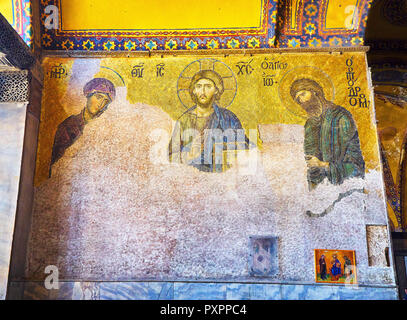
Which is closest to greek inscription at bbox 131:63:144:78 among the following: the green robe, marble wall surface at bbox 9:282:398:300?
the green robe

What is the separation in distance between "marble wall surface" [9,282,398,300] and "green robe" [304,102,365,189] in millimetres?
1373

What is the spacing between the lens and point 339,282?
486cm

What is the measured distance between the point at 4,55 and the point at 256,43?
346cm

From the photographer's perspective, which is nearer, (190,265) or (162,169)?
(190,265)

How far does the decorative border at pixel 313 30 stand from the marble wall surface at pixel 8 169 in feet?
12.7

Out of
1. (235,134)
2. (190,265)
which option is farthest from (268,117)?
(190,265)

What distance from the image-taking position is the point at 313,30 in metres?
5.75

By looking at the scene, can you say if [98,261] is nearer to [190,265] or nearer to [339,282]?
[190,265]

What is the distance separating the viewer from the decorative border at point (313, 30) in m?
5.68

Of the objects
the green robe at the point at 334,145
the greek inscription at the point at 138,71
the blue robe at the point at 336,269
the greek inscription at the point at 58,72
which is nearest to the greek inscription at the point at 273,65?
the green robe at the point at 334,145

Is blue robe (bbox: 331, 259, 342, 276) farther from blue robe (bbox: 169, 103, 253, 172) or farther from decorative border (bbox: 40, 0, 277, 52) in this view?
decorative border (bbox: 40, 0, 277, 52)

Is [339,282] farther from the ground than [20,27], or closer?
closer

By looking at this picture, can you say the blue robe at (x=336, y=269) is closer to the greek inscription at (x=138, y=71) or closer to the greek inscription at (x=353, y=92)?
the greek inscription at (x=353, y=92)

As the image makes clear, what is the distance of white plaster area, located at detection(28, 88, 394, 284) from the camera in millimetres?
5016
